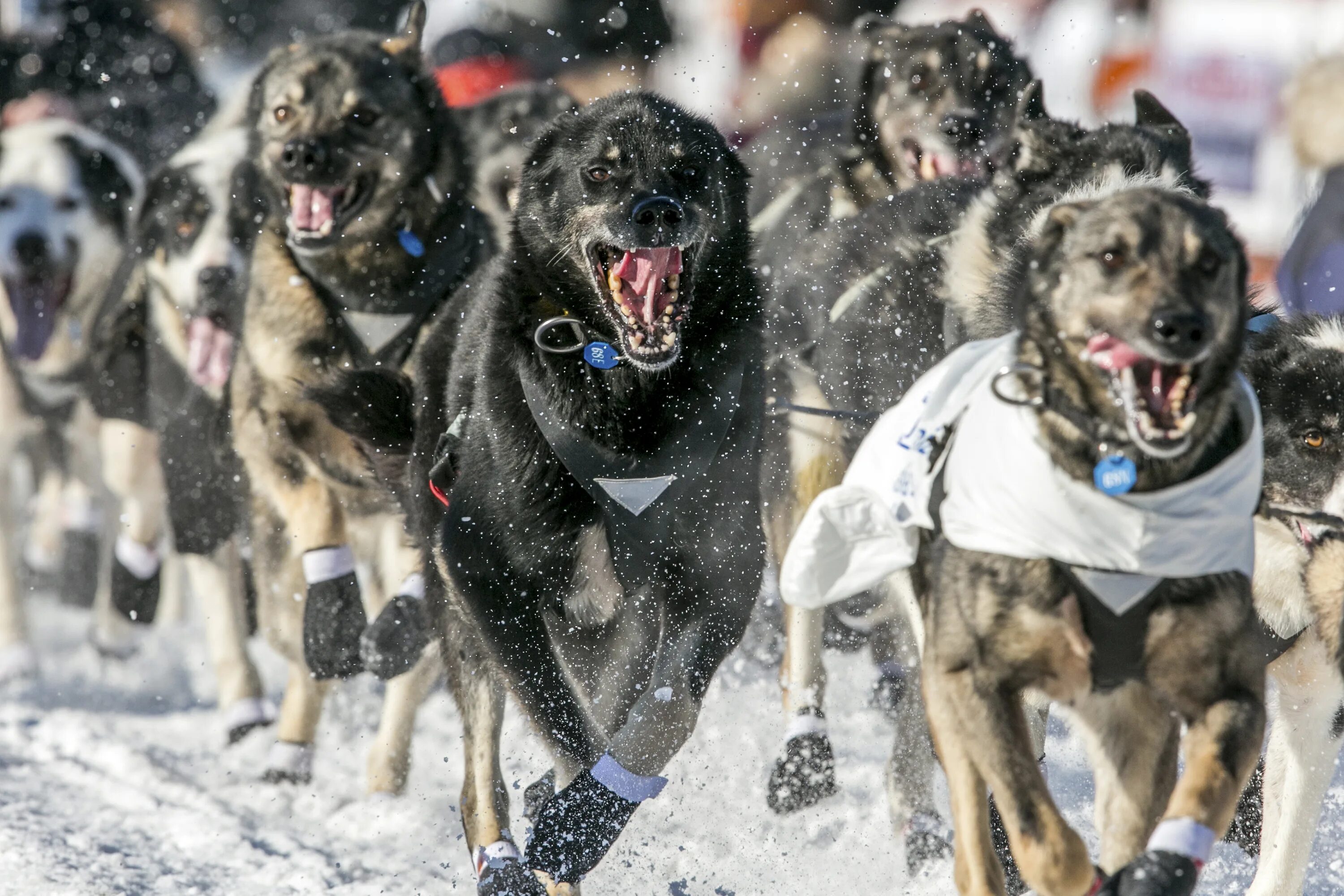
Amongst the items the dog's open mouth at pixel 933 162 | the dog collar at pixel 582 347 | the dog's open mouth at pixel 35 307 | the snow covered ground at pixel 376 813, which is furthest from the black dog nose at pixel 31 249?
the dog collar at pixel 582 347

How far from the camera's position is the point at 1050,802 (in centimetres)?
264

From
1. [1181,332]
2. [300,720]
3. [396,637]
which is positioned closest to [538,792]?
[396,637]

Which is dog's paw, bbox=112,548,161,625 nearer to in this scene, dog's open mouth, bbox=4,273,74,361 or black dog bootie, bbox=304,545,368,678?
dog's open mouth, bbox=4,273,74,361

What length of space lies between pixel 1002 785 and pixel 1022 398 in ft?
1.93

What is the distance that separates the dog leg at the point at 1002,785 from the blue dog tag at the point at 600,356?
0.81 meters

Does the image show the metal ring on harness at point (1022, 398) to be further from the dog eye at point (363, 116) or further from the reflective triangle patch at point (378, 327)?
the dog eye at point (363, 116)

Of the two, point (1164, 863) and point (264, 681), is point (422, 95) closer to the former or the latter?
point (264, 681)

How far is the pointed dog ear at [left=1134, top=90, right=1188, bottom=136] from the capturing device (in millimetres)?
3930

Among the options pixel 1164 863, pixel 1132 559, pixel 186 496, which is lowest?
pixel 186 496

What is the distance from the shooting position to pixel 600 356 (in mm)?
3221

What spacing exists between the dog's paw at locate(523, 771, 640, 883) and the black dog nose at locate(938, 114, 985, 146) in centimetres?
233

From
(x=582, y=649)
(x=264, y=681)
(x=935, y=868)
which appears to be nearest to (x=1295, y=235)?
(x=935, y=868)

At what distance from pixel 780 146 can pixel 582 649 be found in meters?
2.71

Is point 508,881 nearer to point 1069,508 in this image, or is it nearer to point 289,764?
point 1069,508
